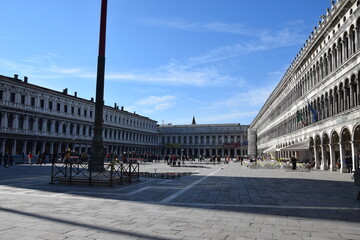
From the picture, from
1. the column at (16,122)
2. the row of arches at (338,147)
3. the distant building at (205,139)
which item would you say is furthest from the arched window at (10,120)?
the distant building at (205,139)

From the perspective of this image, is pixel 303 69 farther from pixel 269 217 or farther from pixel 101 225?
pixel 101 225

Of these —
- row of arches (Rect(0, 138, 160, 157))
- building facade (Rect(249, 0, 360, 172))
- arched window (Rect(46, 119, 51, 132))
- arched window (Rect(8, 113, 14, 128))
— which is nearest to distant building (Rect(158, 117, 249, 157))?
row of arches (Rect(0, 138, 160, 157))

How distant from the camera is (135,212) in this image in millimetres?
8367

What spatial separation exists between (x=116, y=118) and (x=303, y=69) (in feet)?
186

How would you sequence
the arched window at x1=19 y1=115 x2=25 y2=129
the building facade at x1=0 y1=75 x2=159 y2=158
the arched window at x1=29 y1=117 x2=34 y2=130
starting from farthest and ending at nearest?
1. the arched window at x1=29 y1=117 x2=34 y2=130
2. the arched window at x1=19 y1=115 x2=25 y2=129
3. the building facade at x1=0 y1=75 x2=159 y2=158

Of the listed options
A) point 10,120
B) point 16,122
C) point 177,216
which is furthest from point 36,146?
point 177,216

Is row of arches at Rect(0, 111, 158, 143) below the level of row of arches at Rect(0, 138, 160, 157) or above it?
above

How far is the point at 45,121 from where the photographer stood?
56719mm

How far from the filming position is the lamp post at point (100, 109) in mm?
16641

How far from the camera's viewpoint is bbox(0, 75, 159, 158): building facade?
48469mm

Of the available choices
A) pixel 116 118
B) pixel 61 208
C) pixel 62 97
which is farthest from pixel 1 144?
pixel 61 208

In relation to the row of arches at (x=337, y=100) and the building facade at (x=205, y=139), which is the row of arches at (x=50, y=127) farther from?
the row of arches at (x=337, y=100)

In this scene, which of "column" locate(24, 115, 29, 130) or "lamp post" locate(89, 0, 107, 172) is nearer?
"lamp post" locate(89, 0, 107, 172)

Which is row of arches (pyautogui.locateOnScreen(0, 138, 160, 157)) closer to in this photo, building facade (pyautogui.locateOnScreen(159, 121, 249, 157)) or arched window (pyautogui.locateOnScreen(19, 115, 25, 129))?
arched window (pyautogui.locateOnScreen(19, 115, 25, 129))
